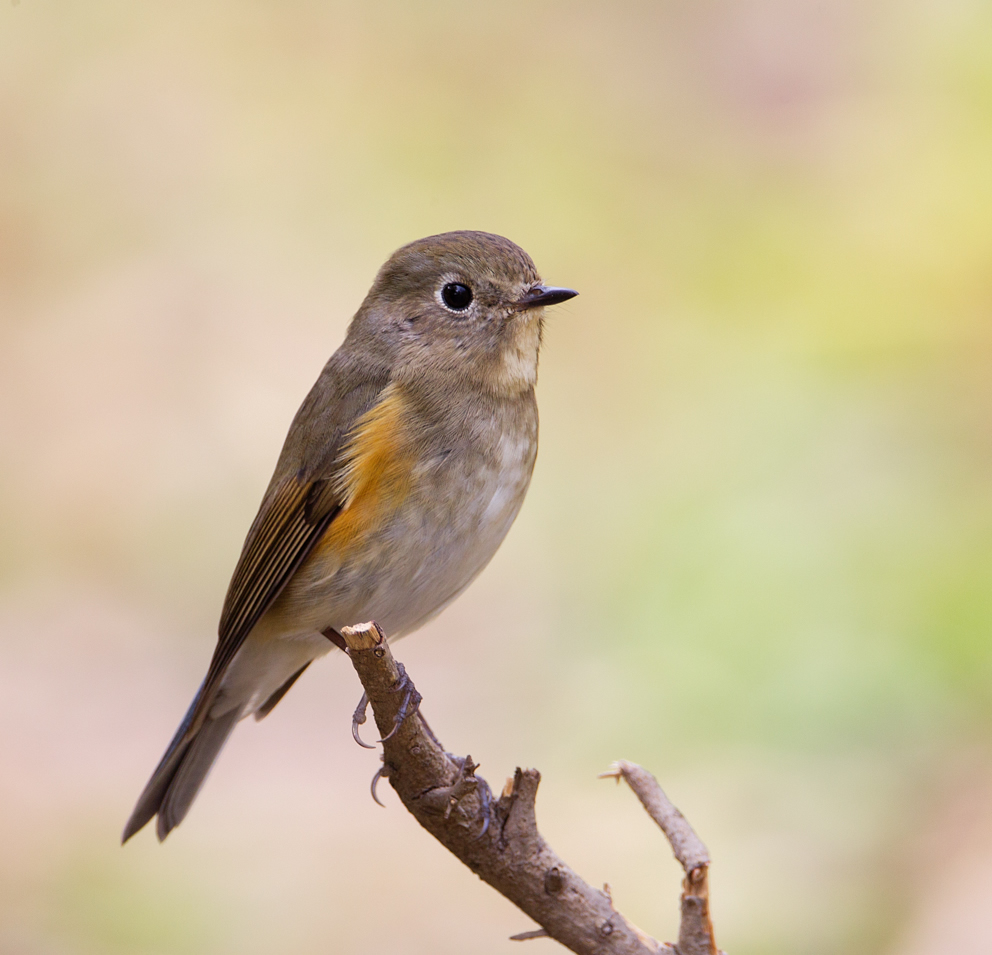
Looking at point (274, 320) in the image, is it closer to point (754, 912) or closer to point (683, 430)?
point (683, 430)

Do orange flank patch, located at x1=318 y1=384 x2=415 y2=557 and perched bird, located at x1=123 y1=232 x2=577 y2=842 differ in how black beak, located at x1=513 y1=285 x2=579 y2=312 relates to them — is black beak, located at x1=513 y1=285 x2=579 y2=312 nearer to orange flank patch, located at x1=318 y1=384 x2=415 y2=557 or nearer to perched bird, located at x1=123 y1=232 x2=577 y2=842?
perched bird, located at x1=123 y1=232 x2=577 y2=842

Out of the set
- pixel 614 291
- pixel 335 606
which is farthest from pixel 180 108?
pixel 335 606

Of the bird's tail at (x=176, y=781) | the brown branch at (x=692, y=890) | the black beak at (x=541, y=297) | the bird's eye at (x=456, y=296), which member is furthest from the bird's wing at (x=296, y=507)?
the brown branch at (x=692, y=890)

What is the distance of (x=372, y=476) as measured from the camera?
9.44ft

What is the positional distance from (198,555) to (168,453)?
554mm

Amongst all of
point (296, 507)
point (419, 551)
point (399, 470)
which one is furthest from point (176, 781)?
point (399, 470)

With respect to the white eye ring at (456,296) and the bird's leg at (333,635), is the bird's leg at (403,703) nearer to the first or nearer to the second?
the bird's leg at (333,635)

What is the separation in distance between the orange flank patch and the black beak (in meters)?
0.38

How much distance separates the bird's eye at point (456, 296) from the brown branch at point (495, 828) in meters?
1.04

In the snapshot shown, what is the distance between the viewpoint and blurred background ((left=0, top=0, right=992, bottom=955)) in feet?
14.2

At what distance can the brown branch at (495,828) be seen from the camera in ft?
7.83

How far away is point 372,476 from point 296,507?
0.30m

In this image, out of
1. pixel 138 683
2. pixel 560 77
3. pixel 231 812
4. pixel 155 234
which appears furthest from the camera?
pixel 560 77

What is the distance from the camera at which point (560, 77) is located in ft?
22.0
